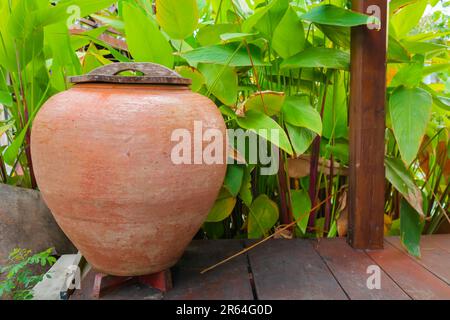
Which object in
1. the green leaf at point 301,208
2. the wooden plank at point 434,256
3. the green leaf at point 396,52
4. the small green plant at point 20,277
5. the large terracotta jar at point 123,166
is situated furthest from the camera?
the green leaf at point 301,208

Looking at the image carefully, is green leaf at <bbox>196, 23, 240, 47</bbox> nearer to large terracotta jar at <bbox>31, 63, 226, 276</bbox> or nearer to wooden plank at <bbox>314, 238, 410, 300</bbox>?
large terracotta jar at <bbox>31, 63, 226, 276</bbox>

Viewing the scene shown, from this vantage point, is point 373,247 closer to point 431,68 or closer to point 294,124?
point 294,124

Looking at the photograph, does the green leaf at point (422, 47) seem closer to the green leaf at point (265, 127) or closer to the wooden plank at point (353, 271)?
the green leaf at point (265, 127)

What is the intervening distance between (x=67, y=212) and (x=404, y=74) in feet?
2.82

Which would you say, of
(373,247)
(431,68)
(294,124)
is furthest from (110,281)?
(431,68)

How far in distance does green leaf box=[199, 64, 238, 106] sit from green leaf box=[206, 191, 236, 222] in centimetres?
26

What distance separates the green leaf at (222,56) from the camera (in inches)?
35.6

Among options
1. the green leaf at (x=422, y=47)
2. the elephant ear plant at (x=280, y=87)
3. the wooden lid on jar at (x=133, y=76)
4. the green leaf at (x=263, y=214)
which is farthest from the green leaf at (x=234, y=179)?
the green leaf at (x=422, y=47)

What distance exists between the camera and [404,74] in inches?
38.2

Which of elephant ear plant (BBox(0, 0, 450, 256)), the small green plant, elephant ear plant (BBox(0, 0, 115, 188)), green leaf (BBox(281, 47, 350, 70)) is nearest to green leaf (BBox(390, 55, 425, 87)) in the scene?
elephant ear plant (BBox(0, 0, 450, 256))

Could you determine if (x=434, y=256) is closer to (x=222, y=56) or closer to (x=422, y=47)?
(x=422, y=47)

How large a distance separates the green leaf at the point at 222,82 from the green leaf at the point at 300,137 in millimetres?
Result: 173

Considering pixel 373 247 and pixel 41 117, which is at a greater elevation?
pixel 41 117

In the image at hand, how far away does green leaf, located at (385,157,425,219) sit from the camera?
95cm
